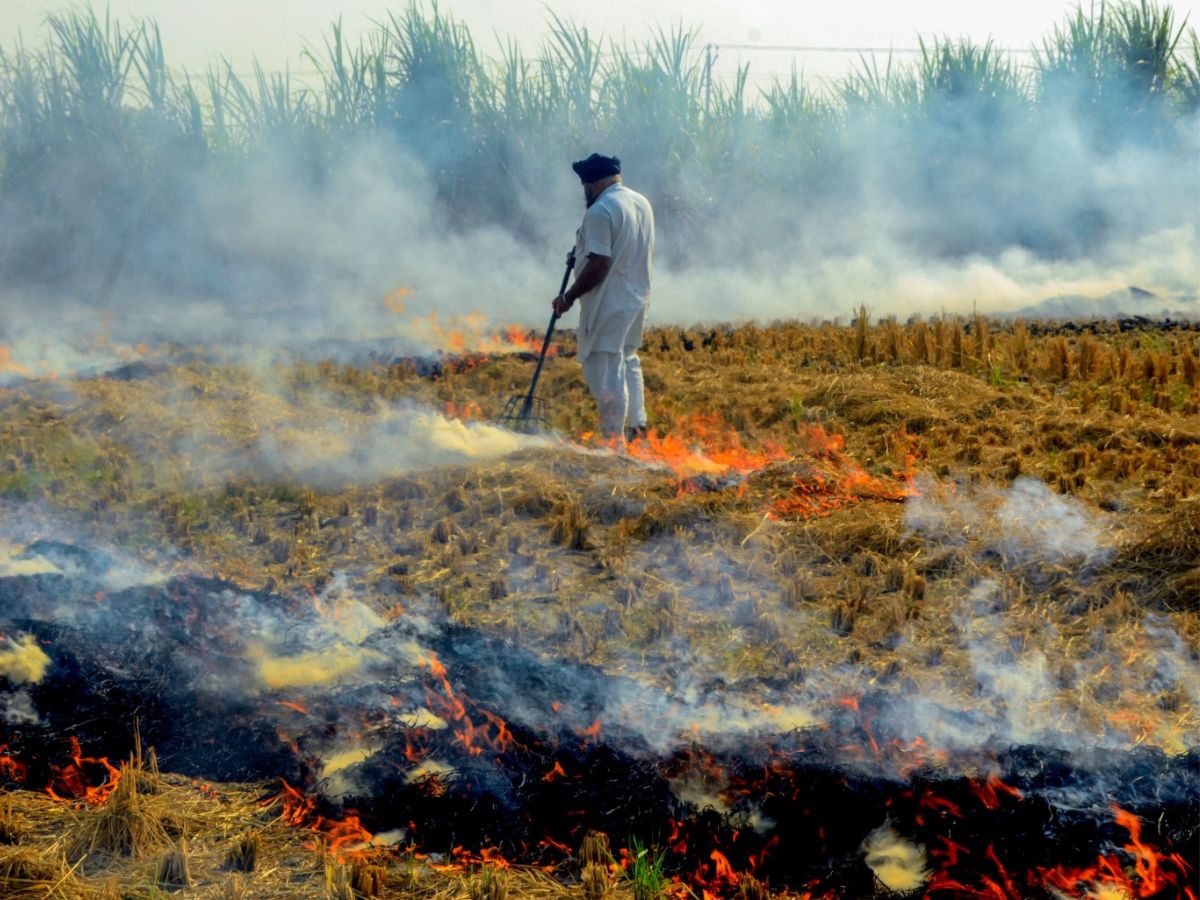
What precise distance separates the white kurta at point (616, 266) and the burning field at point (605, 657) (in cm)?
68

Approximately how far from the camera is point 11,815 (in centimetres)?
321

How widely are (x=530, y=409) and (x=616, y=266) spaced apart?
58.9 inches

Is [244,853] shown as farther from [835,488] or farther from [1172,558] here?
[1172,558]

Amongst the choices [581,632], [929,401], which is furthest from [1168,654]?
[929,401]

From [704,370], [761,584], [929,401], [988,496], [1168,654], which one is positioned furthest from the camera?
[704,370]

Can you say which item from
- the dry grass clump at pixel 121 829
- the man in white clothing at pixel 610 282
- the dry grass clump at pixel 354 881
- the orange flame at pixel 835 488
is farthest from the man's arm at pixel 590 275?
the dry grass clump at pixel 354 881

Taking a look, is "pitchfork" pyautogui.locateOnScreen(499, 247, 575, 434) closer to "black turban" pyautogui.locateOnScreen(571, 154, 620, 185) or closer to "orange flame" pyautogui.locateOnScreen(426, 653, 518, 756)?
"black turban" pyautogui.locateOnScreen(571, 154, 620, 185)

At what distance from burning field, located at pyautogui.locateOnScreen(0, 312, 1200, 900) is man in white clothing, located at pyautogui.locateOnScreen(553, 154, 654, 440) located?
40 cm

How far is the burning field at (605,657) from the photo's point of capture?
10.1ft

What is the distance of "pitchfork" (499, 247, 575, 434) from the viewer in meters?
6.87

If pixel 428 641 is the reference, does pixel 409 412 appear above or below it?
above

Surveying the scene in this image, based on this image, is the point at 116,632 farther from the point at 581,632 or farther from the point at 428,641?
the point at 581,632

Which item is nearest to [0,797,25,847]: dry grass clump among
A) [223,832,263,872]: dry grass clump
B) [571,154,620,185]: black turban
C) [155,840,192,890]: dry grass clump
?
[155,840,192,890]: dry grass clump

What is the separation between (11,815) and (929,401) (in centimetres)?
568
